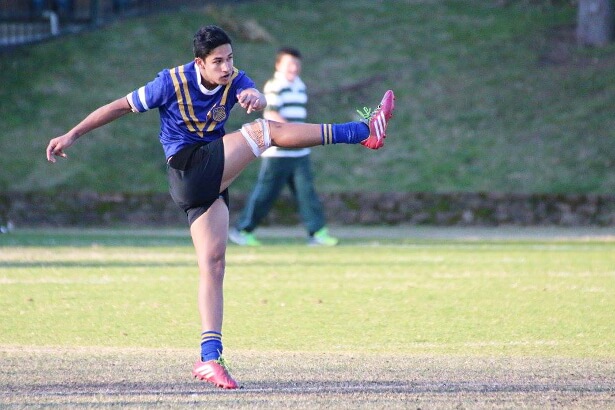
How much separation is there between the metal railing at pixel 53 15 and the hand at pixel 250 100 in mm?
16871

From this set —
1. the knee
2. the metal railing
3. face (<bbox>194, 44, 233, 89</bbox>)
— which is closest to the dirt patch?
the knee

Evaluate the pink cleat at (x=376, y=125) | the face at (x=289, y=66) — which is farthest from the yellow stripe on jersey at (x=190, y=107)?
the face at (x=289, y=66)

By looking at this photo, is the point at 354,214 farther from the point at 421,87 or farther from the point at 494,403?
the point at 494,403

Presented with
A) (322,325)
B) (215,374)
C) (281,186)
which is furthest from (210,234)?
(281,186)

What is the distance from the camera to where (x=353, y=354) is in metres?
7.10

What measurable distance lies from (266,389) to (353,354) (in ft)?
4.00

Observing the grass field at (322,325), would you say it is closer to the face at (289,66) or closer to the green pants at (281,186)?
the green pants at (281,186)

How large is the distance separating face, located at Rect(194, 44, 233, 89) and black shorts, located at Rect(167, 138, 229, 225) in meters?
0.34

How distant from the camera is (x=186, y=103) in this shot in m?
6.26

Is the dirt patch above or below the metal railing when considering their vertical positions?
above

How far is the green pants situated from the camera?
1420 centimetres

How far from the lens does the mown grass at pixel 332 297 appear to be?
7.62m

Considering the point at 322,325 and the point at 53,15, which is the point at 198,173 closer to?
the point at 322,325

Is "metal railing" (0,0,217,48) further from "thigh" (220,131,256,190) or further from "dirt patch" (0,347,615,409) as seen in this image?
"thigh" (220,131,256,190)
